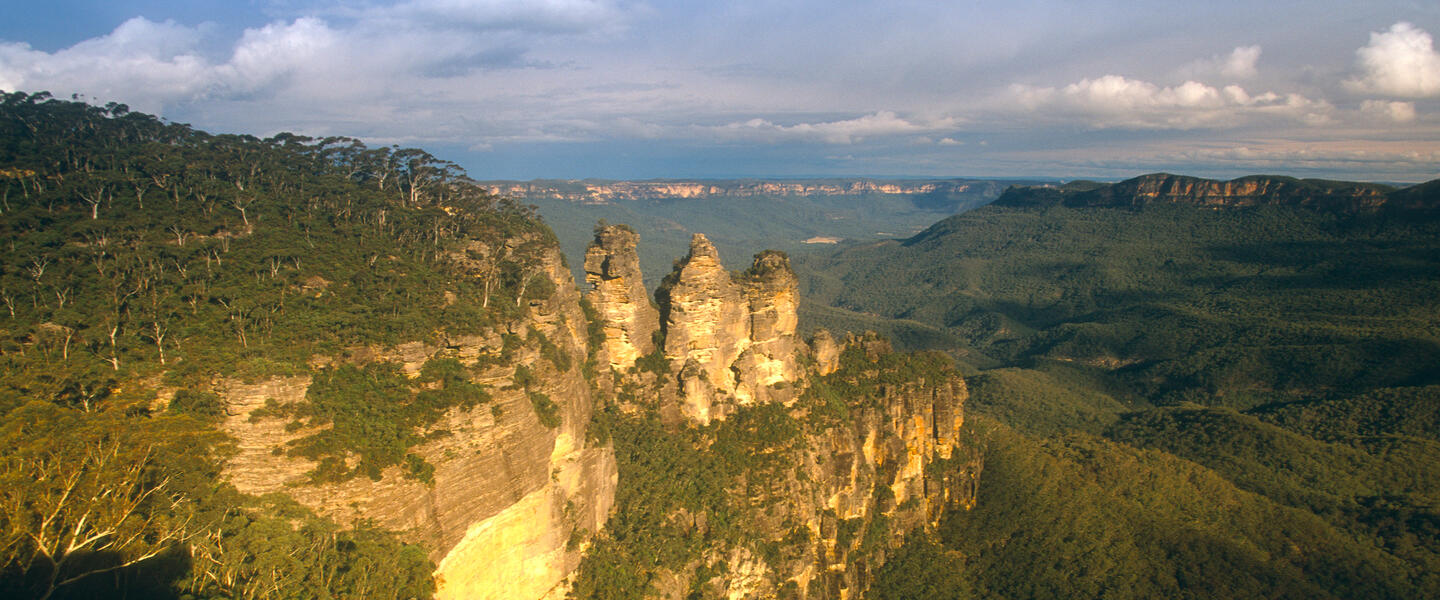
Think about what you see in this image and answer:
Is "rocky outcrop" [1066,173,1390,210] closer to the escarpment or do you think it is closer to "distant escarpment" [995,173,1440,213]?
"distant escarpment" [995,173,1440,213]

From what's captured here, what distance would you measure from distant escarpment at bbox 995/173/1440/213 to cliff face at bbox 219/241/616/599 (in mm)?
Result: 169497

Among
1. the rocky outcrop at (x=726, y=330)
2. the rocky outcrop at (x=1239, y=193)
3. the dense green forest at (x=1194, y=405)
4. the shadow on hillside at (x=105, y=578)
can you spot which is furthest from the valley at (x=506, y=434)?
the rocky outcrop at (x=1239, y=193)

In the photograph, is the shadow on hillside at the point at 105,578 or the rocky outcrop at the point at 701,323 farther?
the rocky outcrop at the point at 701,323

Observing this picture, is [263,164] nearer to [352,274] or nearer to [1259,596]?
[352,274]

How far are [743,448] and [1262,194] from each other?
177 meters

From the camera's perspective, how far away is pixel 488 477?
26.4 metres

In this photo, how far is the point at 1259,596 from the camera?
39.8 meters

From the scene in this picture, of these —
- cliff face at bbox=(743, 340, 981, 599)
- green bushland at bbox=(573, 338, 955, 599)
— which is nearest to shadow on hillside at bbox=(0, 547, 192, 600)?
green bushland at bbox=(573, 338, 955, 599)

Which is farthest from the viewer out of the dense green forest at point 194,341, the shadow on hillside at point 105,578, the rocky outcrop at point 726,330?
the rocky outcrop at point 726,330

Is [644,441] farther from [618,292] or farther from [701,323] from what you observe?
[618,292]

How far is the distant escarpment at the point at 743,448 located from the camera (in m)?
35.7

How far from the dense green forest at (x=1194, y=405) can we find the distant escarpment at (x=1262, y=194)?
2.52 m

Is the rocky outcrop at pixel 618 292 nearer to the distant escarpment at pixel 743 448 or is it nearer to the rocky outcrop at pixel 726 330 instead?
the distant escarpment at pixel 743 448

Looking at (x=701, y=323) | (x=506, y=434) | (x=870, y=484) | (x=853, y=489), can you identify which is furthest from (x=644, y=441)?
(x=870, y=484)
